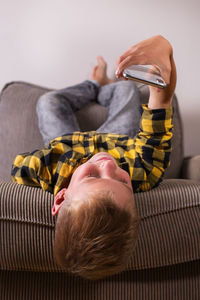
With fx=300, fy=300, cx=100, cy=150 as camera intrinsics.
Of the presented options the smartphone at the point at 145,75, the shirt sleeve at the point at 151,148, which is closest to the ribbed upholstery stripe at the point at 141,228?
the shirt sleeve at the point at 151,148

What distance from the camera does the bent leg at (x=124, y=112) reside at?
1.15 meters

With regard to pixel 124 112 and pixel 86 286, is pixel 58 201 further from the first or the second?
pixel 124 112

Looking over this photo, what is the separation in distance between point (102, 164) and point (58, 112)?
0.43 meters

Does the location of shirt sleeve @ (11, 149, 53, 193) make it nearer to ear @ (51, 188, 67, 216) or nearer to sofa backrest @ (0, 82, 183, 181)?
ear @ (51, 188, 67, 216)

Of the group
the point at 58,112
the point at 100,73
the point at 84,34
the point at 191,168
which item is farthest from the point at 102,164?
the point at 84,34

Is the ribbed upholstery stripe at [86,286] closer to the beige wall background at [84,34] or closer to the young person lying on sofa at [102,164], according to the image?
the young person lying on sofa at [102,164]

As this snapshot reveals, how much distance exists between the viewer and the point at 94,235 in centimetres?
67

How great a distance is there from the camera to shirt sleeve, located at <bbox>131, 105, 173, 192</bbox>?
0.86 m

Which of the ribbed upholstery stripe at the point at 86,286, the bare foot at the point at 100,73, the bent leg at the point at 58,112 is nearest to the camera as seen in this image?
the ribbed upholstery stripe at the point at 86,286

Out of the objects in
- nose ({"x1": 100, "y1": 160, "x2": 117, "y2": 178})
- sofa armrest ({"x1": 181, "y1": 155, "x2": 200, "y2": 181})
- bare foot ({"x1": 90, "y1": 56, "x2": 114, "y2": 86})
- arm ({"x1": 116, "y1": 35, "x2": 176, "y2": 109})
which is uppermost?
arm ({"x1": 116, "y1": 35, "x2": 176, "y2": 109})

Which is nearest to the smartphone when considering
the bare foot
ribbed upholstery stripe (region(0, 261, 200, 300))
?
ribbed upholstery stripe (region(0, 261, 200, 300))

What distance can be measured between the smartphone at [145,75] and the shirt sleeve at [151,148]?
13cm

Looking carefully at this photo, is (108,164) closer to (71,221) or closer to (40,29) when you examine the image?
(71,221)

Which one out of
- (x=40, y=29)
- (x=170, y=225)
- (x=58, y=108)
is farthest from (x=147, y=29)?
(x=170, y=225)
